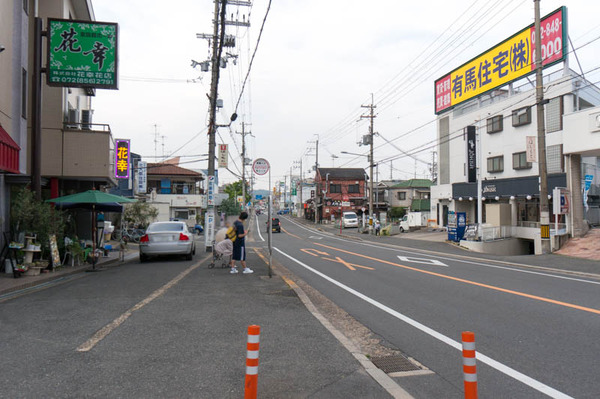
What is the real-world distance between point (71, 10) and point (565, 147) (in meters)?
23.5

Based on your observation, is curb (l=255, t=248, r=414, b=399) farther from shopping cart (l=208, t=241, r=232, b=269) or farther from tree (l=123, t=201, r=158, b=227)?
tree (l=123, t=201, r=158, b=227)

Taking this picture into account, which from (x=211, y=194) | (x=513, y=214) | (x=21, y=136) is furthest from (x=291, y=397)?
(x=513, y=214)

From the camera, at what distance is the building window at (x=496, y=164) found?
3083 centimetres

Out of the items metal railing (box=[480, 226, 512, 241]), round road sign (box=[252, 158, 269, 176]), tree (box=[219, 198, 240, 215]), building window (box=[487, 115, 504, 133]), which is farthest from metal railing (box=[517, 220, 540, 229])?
tree (box=[219, 198, 240, 215])

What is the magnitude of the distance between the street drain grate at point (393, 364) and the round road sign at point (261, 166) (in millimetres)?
8422

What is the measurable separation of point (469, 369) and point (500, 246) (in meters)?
25.3

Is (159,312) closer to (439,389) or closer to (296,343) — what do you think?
(296,343)

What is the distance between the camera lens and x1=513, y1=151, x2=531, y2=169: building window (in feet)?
92.8

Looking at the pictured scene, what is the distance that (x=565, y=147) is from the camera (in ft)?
73.7

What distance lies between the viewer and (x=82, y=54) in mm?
13266

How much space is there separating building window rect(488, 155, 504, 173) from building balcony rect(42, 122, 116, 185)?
84.2 ft

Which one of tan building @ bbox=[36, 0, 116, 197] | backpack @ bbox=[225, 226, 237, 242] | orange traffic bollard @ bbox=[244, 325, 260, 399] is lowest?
orange traffic bollard @ bbox=[244, 325, 260, 399]

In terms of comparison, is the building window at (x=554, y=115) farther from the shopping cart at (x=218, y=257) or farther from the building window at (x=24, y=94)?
the building window at (x=24, y=94)

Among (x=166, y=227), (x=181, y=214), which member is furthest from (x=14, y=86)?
(x=181, y=214)
